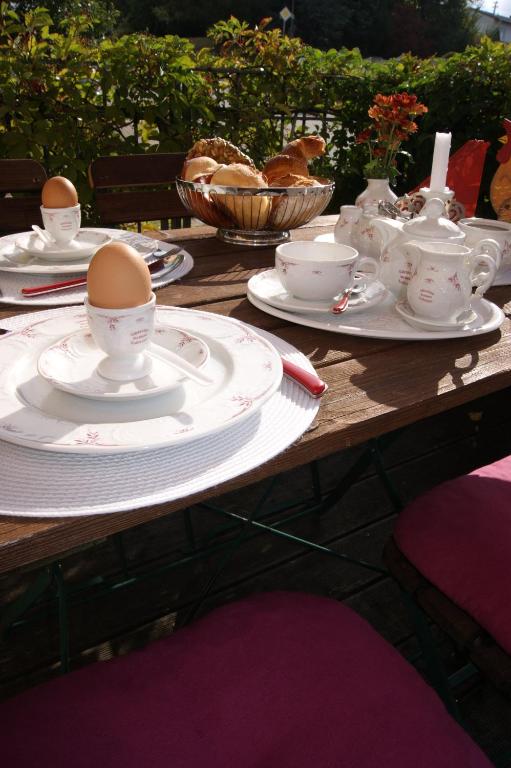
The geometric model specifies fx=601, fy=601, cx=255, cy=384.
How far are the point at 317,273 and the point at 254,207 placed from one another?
20.5 inches

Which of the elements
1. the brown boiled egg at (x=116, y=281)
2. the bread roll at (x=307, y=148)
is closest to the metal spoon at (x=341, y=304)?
the brown boiled egg at (x=116, y=281)

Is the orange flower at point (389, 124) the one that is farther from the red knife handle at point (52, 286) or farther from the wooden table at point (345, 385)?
the red knife handle at point (52, 286)

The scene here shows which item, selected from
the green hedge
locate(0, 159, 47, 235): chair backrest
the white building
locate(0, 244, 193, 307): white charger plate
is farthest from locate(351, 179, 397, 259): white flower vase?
the white building

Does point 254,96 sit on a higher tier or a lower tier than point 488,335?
higher

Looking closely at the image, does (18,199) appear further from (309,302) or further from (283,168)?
(309,302)

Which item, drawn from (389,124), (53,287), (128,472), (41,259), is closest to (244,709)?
(128,472)

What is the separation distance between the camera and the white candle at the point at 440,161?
1.33m

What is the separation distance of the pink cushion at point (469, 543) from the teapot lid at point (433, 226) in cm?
48

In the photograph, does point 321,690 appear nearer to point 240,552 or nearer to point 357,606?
point 357,606

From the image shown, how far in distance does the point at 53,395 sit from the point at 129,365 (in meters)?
0.10

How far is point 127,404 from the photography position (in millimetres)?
735

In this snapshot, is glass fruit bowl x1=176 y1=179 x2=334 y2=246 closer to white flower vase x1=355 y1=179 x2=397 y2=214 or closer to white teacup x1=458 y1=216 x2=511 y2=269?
white flower vase x1=355 y1=179 x2=397 y2=214

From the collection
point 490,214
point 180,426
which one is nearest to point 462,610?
point 180,426

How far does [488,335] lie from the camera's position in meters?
1.10
